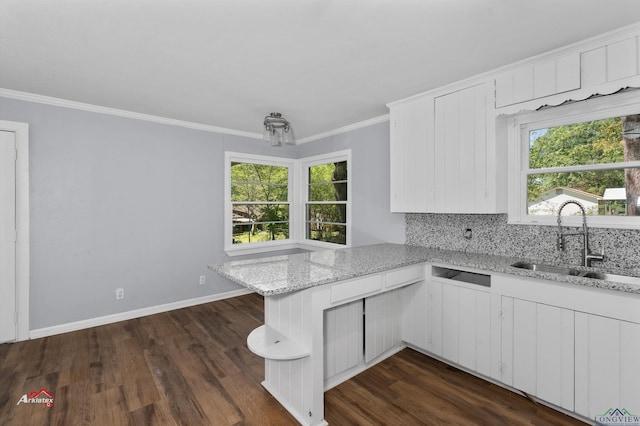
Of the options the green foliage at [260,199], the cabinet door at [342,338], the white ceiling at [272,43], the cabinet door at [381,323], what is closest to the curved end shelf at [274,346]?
the cabinet door at [342,338]

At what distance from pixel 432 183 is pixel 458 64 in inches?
40.1

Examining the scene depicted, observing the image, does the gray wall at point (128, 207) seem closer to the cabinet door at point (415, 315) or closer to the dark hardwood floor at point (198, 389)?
the dark hardwood floor at point (198, 389)

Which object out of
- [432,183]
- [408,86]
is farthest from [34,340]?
[408,86]

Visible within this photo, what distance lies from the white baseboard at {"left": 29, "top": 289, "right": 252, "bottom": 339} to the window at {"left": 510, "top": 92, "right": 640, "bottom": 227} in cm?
377

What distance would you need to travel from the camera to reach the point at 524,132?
2.60 metres

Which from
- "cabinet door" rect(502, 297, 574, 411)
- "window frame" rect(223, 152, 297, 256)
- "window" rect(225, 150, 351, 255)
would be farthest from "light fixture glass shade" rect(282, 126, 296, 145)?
"cabinet door" rect(502, 297, 574, 411)

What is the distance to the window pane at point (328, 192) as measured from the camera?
4.36 metres

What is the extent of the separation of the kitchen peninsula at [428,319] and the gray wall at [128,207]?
1065 millimetres

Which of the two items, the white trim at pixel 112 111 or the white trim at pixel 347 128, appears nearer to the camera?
the white trim at pixel 112 111

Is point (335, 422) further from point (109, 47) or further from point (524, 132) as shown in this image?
point (109, 47)

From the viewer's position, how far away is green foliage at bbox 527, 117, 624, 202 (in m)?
2.20

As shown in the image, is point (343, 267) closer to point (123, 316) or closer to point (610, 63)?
point (610, 63)

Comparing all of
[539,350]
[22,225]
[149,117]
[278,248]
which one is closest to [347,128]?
[278,248]

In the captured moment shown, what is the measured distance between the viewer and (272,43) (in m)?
2.04
